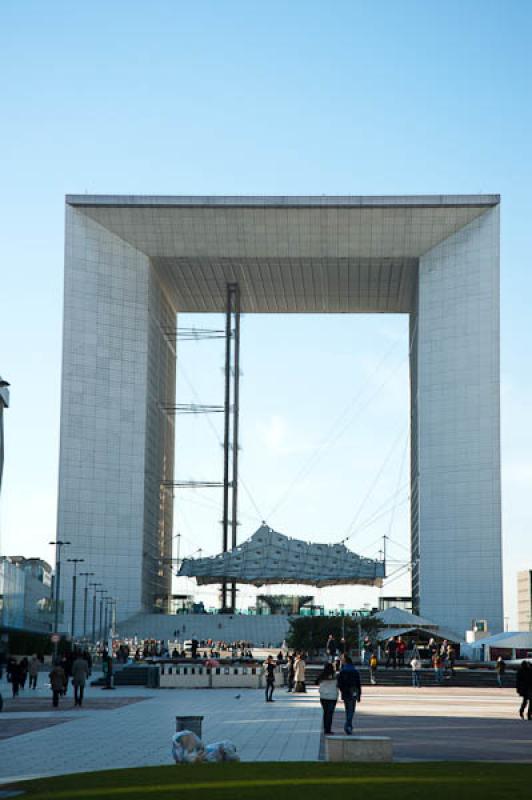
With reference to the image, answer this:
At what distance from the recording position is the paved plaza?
63.8 ft

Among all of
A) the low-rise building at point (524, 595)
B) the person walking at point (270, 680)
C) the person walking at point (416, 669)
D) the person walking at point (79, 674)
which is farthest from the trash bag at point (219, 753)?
the low-rise building at point (524, 595)

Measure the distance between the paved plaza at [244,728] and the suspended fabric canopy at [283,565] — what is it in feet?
174

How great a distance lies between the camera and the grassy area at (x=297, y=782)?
12.7 m

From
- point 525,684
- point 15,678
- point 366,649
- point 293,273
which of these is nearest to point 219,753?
point 525,684

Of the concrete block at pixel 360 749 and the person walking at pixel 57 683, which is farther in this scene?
the person walking at pixel 57 683

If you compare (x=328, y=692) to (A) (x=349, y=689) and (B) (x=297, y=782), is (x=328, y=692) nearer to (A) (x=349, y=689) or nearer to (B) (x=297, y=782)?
(A) (x=349, y=689)

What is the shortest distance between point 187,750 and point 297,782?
11.4 feet

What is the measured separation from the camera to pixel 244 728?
2548 centimetres

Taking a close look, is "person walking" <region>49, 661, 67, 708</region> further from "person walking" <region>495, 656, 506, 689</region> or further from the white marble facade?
the white marble facade

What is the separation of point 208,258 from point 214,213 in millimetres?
4547

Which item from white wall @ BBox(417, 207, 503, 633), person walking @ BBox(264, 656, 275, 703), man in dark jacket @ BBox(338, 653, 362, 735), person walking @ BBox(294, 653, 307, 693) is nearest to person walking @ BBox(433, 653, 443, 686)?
person walking @ BBox(294, 653, 307, 693)

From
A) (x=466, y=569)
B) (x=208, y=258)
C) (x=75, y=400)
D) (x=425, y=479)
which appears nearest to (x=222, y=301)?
(x=208, y=258)

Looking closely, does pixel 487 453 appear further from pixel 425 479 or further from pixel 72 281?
pixel 72 281

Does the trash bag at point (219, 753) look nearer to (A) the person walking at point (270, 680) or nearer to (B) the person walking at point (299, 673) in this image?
(A) the person walking at point (270, 680)
